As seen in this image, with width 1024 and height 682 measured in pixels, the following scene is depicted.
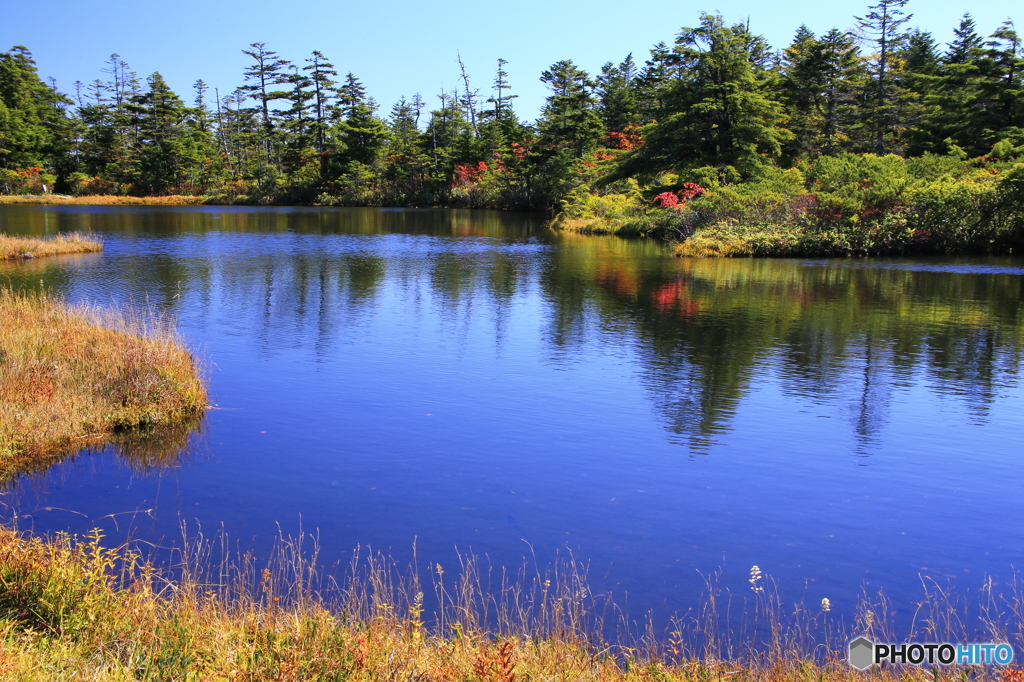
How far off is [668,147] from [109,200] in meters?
56.6

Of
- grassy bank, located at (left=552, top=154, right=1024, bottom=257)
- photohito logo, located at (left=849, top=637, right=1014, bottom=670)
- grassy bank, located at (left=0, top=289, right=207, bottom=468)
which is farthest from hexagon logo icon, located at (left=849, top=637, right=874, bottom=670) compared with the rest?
grassy bank, located at (left=552, top=154, right=1024, bottom=257)

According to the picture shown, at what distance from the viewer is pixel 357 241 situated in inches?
1667

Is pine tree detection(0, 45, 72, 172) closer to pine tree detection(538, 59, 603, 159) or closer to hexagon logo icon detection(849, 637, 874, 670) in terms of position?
pine tree detection(538, 59, 603, 159)

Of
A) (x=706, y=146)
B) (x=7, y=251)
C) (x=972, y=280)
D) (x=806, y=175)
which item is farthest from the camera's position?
(x=706, y=146)

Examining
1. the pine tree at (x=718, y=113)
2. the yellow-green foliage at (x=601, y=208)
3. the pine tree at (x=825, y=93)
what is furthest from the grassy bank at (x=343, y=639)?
the pine tree at (x=825, y=93)

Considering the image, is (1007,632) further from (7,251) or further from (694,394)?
(7,251)

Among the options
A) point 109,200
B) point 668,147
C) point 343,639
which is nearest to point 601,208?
point 668,147

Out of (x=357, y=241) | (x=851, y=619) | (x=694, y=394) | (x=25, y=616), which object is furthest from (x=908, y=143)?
(x=25, y=616)

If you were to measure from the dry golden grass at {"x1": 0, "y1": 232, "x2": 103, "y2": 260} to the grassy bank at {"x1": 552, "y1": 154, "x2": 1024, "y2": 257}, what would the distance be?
26.2 meters

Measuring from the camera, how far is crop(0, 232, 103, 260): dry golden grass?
29188 mm

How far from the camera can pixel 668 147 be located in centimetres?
4716

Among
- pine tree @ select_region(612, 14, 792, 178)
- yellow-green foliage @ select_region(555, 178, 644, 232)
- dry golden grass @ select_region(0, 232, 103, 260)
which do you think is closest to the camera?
dry golden grass @ select_region(0, 232, 103, 260)

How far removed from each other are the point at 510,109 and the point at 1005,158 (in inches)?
2137

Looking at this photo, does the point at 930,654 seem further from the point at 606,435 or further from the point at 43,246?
the point at 43,246
